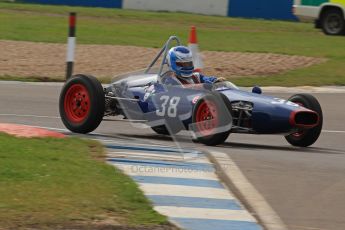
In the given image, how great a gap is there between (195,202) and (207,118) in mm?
3260

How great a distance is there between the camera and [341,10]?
92.5ft

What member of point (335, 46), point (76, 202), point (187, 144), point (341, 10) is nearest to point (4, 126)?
point (187, 144)

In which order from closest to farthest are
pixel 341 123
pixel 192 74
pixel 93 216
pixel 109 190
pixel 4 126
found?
1. pixel 93 216
2. pixel 109 190
3. pixel 4 126
4. pixel 192 74
5. pixel 341 123

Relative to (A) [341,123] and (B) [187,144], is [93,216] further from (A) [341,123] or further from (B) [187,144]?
(A) [341,123]

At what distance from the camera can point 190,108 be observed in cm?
1070

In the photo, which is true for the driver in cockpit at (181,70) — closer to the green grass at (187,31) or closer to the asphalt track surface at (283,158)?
the asphalt track surface at (283,158)

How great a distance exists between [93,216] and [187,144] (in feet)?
13.6

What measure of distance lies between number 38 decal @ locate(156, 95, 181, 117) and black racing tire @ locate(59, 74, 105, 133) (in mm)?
667

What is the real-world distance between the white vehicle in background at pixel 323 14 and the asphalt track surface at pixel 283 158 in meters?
13.0

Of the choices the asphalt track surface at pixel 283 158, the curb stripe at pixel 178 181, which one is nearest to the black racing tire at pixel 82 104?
the asphalt track surface at pixel 283 158

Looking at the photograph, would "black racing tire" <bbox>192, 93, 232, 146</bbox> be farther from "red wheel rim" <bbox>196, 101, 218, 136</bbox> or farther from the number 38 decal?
the number 38 decal

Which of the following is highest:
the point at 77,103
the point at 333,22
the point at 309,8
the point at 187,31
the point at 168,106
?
the point at 309,8

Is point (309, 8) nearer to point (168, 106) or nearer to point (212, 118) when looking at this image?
point (168, 106)

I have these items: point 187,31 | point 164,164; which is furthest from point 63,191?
point 187,31
